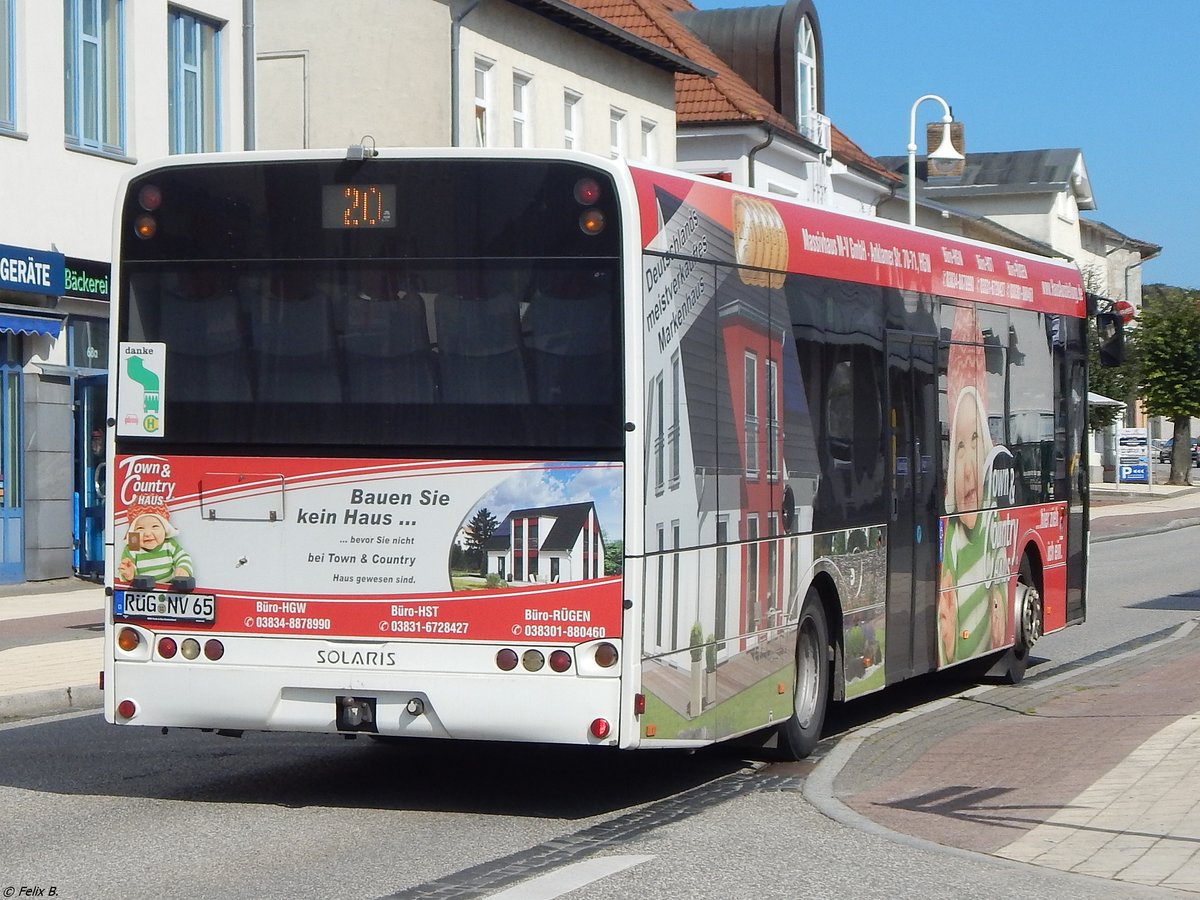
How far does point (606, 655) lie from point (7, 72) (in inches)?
662

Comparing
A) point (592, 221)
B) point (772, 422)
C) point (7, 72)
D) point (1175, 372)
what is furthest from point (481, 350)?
point (1175, 372)

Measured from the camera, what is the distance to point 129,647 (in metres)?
9.33

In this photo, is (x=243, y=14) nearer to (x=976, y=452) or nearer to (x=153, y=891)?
(x=976, y=452)

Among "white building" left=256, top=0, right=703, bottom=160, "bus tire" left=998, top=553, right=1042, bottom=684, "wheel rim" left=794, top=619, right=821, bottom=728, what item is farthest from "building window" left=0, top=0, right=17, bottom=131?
"wheel rim" left=794, top=619, right=821, bottom=728

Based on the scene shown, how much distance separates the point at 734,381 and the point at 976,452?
4.40m

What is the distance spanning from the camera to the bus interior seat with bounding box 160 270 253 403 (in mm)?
9203

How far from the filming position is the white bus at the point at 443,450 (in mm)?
8734

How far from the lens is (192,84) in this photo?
26.5 metres

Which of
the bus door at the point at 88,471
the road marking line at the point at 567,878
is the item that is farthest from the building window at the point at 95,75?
the road marking line at the point at 567,878

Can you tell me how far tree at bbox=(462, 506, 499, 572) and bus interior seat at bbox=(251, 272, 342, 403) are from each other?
34.1 inches

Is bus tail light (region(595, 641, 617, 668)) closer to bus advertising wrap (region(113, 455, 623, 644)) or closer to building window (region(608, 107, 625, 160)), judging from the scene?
bus advertising wrap (region(113, 455, 623, 644))

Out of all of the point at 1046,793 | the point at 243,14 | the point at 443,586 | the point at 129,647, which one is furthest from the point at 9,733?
the point at 243,14

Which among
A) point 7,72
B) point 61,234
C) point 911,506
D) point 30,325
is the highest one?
point 7,72

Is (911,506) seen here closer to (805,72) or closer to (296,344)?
(296,344)
